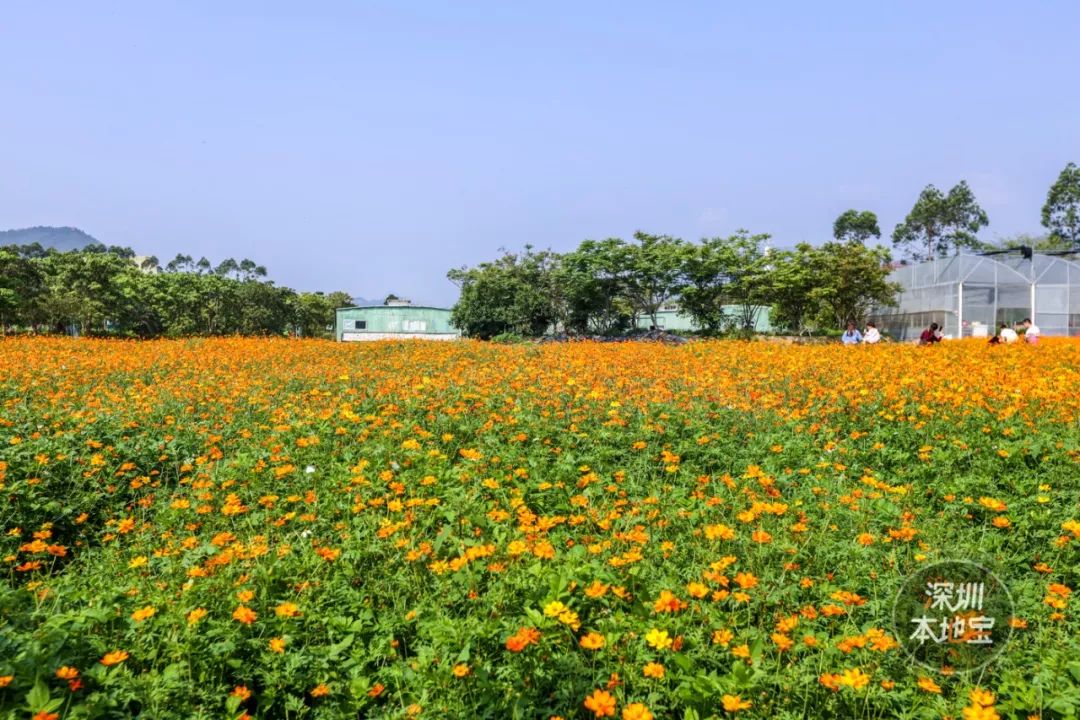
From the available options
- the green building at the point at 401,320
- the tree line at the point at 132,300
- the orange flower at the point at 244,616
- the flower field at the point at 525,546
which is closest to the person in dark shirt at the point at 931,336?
the flower field at the point at 525,546

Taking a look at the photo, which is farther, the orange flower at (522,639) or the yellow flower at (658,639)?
the yellow flower at (658,639)

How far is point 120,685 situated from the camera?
79.5 inches

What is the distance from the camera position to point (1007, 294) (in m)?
24.7

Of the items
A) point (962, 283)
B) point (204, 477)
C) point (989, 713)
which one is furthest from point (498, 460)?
point (962, 283)

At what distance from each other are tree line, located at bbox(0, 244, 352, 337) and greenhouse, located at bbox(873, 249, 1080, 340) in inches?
1172

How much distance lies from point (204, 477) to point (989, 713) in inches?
163

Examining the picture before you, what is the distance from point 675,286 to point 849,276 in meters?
7.21

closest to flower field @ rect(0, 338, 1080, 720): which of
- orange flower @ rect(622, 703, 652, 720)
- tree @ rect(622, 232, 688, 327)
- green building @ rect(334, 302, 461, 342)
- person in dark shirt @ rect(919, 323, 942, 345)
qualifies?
orange flower @ rect(622, 703, 652, 720)

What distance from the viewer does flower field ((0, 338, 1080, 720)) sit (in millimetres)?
2125

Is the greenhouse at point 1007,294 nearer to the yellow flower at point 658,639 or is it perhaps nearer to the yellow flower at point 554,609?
the yellow flower at point 658,639

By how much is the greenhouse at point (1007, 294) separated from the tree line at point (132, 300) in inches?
1172

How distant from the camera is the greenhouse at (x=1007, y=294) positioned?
24594mm

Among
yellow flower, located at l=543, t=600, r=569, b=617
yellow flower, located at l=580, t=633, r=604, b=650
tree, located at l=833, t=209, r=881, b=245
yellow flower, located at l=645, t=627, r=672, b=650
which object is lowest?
yellow flower, located at l=645, t=627, r=672, b=650

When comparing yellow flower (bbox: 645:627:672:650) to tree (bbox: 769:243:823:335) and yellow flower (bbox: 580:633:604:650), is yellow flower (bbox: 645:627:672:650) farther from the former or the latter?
tree (bbox: 769:243:823:335)
